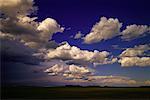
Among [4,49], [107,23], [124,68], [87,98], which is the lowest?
[87,98]

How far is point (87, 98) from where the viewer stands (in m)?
5.66

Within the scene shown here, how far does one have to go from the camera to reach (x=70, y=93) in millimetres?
5719

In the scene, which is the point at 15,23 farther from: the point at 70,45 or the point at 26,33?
the point at 70,45

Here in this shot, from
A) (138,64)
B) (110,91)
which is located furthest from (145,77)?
(110,91)

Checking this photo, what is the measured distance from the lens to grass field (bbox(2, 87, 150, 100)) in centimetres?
564

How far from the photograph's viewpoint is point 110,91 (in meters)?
5.65

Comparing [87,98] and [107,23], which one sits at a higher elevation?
[107,23]

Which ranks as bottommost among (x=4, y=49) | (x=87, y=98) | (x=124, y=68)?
(x=87, y=98)

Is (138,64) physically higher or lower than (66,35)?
lower

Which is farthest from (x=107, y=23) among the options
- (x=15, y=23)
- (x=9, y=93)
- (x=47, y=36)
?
(x=9, y=93)

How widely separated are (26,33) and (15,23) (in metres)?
0.24

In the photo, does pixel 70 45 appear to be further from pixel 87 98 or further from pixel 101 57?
pixel 87 98

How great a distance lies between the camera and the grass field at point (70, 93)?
5641 millimetres

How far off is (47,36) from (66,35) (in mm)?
321
